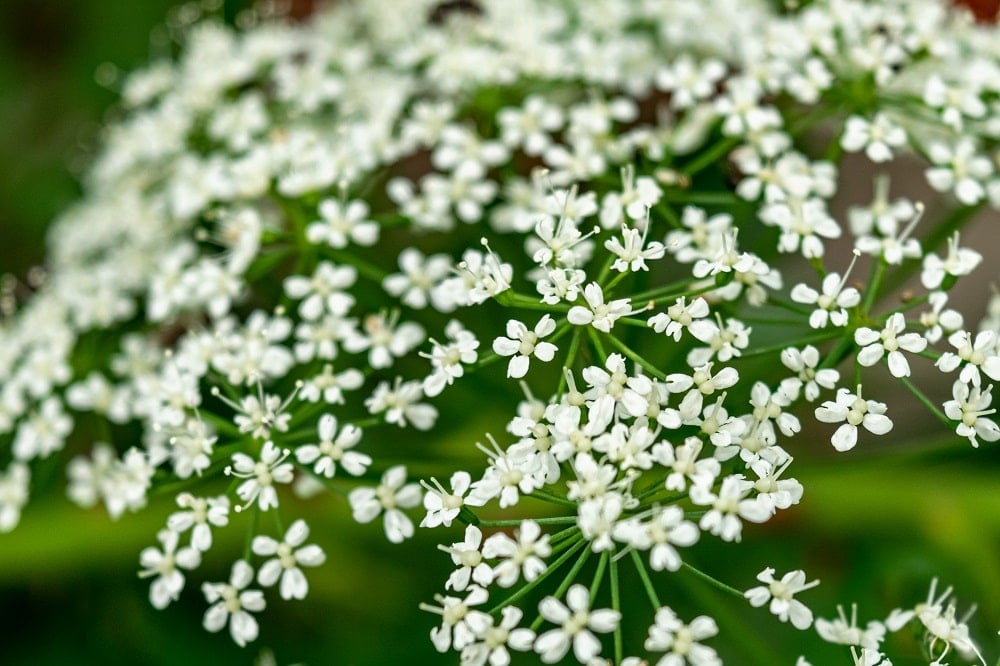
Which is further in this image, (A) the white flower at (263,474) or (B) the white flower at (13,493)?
(B) the white flower at (13,493)

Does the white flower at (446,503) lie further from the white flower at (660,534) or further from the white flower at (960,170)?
the white flower at (960,170)

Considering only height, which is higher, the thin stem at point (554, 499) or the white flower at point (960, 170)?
the thin stem at point (554, 499)

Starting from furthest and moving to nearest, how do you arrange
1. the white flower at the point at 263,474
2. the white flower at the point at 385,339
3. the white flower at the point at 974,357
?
the white flower at the point at 385,339 → the white flower at the point at 263,474 → the white flower at the point at 974,357

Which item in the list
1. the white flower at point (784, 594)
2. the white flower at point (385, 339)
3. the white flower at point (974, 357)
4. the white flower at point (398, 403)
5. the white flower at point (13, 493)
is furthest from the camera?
the white flower at point (13, 493)

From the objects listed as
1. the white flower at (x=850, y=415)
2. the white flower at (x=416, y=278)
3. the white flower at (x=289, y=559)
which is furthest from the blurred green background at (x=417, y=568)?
the white flower at (x=289, y=559)

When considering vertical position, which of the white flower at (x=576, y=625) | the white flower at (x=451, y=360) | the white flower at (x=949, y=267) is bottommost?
Answer: the white flower at (x=949, y=267)

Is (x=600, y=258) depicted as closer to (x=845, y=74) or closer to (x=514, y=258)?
(x=514, y=258)

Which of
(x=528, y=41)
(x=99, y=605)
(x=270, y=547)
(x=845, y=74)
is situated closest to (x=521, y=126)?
(x=528, y=41)
